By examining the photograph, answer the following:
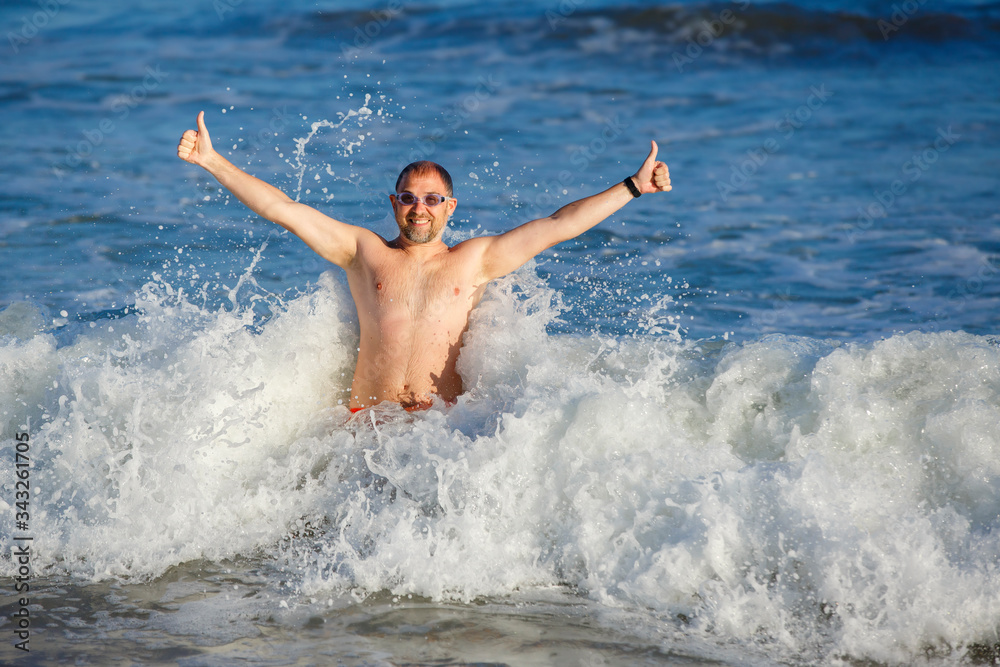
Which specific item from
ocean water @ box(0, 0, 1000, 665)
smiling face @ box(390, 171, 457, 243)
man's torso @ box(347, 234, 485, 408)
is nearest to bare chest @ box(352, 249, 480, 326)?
man's torso @ box(347, 234, 485, 408)

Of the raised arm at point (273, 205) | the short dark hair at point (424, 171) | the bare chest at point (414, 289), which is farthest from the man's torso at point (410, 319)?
the short dark hair at point (424, 171)

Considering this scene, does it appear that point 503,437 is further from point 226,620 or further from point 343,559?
point 226,620

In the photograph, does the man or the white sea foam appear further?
the man

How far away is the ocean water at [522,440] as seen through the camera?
140 inches

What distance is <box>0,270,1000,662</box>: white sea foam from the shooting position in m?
3.72

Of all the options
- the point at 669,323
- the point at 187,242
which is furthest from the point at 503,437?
the point at 187,242

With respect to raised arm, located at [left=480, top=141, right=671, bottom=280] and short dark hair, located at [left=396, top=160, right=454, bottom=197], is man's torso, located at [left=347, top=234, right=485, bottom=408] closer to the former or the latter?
raised arm, located at [left=480, top=141, right=671, bottom=280]

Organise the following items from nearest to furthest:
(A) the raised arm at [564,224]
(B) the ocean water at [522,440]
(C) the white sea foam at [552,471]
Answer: (B) the ocean water at [522,440]
(C) the white sea foam at [552,471]
(A) the raised arm at [564,224]

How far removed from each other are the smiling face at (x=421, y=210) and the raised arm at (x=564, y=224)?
0.31 metres

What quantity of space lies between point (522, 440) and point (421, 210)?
1.46 metres

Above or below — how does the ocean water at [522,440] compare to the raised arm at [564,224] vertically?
below

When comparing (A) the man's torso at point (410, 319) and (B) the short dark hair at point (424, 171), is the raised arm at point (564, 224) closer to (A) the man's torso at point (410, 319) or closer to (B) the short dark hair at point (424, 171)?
(A) the man's torso at point (410, 319)

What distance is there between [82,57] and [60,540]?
14.9m

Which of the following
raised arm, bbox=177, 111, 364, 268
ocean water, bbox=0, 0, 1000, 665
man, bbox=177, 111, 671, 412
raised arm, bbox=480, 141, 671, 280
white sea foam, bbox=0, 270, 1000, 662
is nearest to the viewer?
ocean water, bbox=0, 0, 1000, 665
